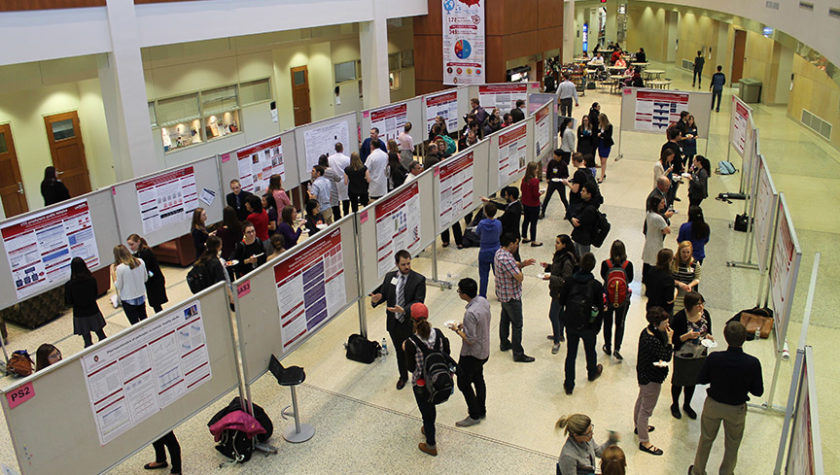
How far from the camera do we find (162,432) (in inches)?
236

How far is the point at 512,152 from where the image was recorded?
13.7m

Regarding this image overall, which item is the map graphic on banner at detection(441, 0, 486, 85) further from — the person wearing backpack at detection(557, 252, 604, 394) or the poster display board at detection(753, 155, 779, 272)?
the person wearing backpack at detection(557, 252, 604, 394)

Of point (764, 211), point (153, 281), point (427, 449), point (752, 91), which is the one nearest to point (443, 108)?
point (764, 211)

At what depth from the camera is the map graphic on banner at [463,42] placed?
21.6 meters

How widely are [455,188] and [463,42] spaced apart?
12233mm

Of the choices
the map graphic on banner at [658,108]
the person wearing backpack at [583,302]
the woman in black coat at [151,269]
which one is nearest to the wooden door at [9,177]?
the woman in black coat at [151,269]

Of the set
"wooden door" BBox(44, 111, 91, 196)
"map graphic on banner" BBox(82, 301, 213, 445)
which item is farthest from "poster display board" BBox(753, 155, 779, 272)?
"wooden door" BBox(44, 111, 91, 196)

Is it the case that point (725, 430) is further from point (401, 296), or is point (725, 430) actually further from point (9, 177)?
point (9, 177)

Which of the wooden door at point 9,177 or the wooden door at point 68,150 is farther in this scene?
the wooden door at point 68,150

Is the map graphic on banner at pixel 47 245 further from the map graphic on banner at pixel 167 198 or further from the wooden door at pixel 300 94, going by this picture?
the wooden door at pixel 300 94

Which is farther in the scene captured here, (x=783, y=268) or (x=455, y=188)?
(x=455, y=188)

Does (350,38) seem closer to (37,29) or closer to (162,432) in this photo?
(37,29)

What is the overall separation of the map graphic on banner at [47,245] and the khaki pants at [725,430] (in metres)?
8.05

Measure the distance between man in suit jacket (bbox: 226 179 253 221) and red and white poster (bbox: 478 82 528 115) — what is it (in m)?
10.1
